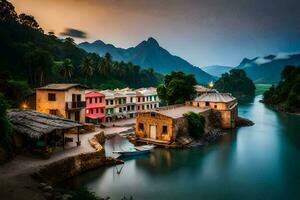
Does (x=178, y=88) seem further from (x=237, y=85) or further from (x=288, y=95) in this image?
(x=237, y=85)

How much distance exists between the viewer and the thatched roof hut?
87.1 feet

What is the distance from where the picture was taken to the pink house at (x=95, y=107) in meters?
56.6

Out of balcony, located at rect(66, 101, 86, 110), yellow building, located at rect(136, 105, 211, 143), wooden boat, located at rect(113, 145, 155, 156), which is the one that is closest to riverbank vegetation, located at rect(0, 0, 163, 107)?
balcony, located at rect(66, 101, 86, 110)

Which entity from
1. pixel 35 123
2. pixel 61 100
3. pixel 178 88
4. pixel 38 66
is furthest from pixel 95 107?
pixel 35 123

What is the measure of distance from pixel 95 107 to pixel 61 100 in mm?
15147

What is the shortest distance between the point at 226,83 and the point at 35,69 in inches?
5090

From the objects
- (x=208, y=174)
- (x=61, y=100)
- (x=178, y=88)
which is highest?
(x=178, y=88)

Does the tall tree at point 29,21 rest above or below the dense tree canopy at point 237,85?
above

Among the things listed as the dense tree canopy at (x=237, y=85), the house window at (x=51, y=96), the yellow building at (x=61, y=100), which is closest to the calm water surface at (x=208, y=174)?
the yellow building at (x=61, y=100)

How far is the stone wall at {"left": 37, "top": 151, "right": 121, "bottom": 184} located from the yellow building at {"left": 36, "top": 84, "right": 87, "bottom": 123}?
14.4 meters

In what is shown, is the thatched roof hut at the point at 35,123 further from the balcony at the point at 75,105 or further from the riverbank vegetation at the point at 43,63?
the riverbank vegetation at the point at 43,63

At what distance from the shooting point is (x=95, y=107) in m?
58.2

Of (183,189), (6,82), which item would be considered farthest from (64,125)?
(6,82)

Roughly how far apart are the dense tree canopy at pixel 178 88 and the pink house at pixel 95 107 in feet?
47.0
